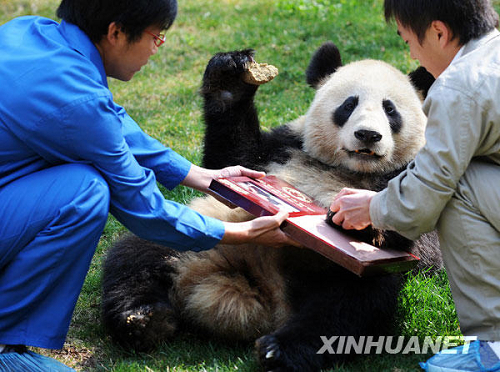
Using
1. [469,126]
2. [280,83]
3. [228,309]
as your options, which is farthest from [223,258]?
[280,83]

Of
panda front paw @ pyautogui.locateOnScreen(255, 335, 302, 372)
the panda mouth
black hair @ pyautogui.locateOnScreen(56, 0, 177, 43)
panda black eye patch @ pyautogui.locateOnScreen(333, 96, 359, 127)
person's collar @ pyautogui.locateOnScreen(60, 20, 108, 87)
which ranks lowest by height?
panda front paw @ pyautogui.locateOnScreen(255, 335, 302, 372)

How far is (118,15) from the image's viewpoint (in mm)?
2840

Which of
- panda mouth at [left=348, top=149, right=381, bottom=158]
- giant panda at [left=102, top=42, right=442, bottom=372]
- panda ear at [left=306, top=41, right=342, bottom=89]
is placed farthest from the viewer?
panda ear at [left=306, top=41, right=342, bottom=89]

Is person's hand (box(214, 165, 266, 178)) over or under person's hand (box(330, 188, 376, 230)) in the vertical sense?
under

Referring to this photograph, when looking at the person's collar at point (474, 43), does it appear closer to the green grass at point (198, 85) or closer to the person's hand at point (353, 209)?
the person's hand at point (353, 209)

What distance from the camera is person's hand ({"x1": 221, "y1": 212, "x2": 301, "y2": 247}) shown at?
309 cm

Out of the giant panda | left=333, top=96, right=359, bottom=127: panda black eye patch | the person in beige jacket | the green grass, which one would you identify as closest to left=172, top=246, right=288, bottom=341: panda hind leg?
the giant panda

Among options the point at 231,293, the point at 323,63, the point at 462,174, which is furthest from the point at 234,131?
the point at 462,174

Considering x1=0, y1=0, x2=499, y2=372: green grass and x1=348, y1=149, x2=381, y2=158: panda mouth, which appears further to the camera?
x1=348, y1=149, x2=381, y2=158: panda mouth

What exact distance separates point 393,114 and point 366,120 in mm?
365

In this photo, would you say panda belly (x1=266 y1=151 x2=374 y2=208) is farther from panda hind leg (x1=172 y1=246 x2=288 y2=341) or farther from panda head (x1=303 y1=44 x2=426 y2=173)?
panda hind leg (x1=172 y1=246 x2=288 y2=341)

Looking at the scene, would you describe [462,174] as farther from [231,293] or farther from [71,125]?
[71,125]

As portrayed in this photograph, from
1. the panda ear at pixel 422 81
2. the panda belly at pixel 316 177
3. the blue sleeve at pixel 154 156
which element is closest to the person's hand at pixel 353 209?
the panda belly at pixel 316 177

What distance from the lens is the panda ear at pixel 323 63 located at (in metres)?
4.44
